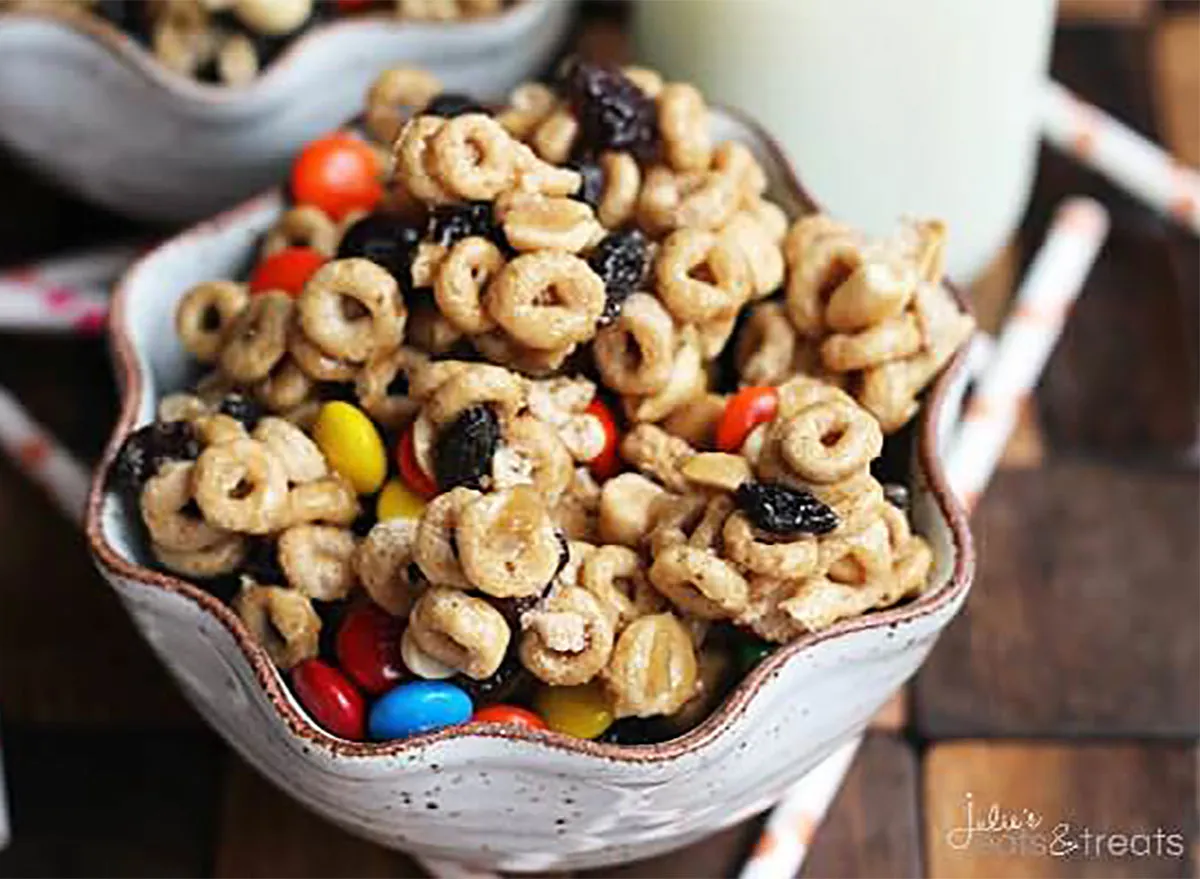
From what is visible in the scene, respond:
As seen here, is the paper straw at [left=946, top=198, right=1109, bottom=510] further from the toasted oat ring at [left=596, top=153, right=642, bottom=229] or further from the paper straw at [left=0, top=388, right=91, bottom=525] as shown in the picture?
the paper straw at [left=0, top=388, right=91, bottom=525]

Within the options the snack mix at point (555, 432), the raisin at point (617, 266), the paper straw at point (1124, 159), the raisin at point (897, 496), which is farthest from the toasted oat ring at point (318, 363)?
the paper straw at point (1124, 159)

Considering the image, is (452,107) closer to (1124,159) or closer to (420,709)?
(420,709)

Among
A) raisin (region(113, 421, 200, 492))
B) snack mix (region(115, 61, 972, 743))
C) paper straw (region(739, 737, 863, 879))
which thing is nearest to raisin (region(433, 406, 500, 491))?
snack mix (region(115, 61, 972, 743))

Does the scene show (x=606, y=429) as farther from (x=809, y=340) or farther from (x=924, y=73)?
(x=924, y=73)

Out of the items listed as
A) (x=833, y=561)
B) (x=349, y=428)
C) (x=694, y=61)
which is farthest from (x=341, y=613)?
(x=694, y=61)

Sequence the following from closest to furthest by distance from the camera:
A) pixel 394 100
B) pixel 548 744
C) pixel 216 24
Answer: pixel 548 744
pixel 394 100
pixel 216 24

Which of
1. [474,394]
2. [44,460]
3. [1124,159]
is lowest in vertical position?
[44,460]

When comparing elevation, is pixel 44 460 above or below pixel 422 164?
below

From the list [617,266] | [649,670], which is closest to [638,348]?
[617,266]
